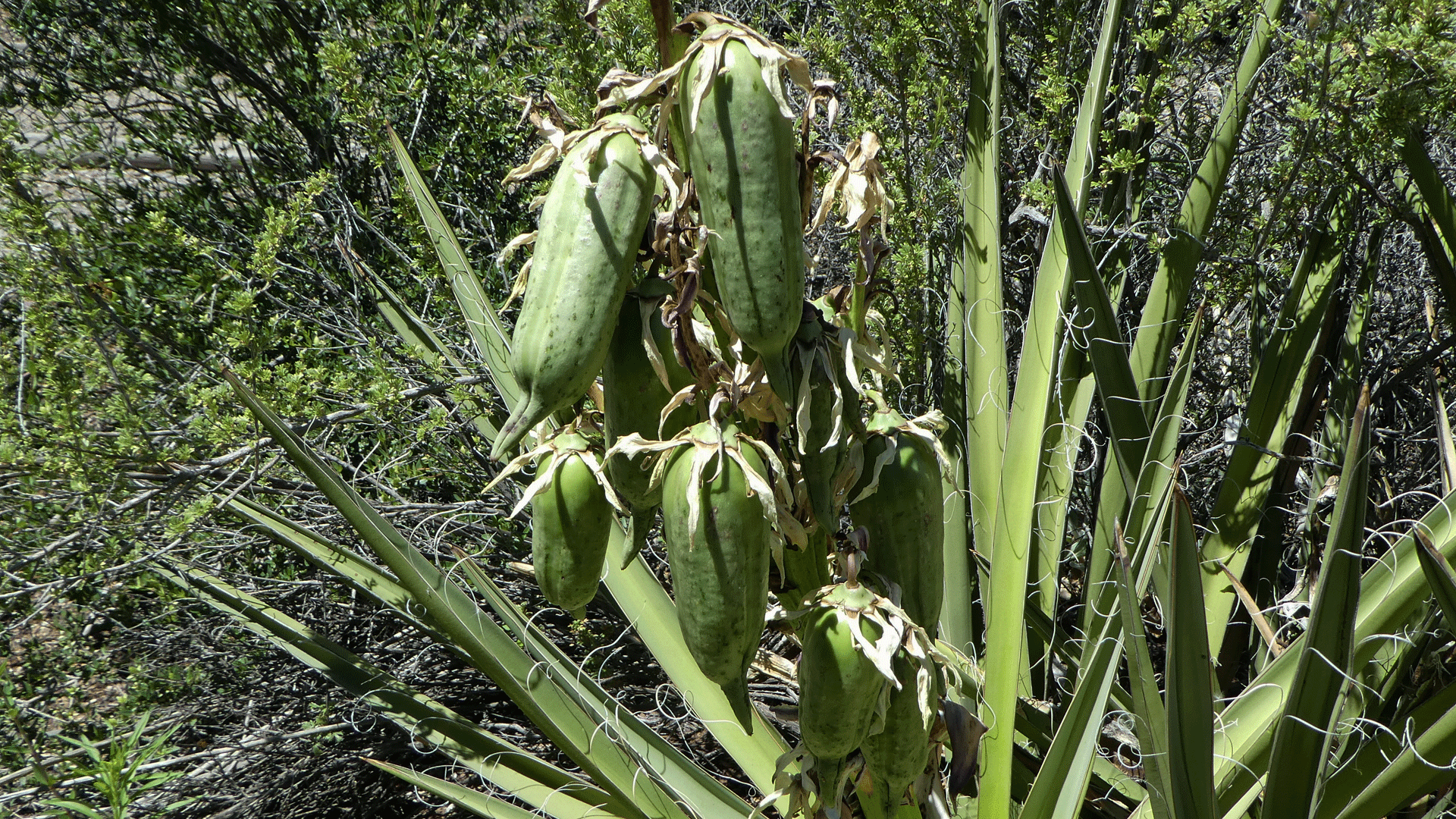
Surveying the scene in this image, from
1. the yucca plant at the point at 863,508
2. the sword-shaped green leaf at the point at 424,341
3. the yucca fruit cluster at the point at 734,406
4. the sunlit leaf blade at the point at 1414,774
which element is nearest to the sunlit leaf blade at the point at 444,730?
the yucca plant at the point at 863,508

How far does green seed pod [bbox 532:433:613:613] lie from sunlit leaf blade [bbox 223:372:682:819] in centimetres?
37

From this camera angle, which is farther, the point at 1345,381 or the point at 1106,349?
the point at 1345,381

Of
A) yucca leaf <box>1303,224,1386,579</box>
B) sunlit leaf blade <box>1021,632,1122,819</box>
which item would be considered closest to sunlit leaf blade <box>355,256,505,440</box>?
sunlit leaf blade <box>1021,632,1122,819</box>

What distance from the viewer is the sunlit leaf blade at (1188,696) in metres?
0.90

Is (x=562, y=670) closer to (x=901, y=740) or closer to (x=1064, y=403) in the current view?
(x=901, y=740)

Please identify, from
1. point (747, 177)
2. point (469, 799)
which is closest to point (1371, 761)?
point (747, 177)

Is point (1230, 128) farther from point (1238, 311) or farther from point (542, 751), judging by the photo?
point (542, 751)

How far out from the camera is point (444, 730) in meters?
1.56

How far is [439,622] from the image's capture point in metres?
1.21

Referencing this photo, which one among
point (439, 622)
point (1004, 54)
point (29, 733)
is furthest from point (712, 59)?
point (29, 733)

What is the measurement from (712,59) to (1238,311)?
203 cm

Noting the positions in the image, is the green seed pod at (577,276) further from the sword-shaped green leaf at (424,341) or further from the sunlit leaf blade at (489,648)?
the sword-shaped green leaf at (424,341)

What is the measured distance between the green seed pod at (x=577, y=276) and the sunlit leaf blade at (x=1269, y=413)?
140cm

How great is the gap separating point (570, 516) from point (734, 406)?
208 mm
